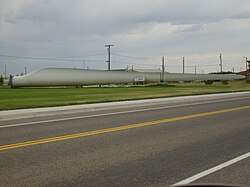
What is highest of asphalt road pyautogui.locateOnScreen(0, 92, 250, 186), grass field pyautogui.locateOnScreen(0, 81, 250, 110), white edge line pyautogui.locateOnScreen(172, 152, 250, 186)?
grass field pyautogui.locateOnScreen(0, 81, 250, 110)

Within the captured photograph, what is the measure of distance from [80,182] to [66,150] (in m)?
2.40

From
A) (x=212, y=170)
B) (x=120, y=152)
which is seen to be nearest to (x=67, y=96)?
(x=120, y=152)

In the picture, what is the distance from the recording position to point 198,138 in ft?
30.2

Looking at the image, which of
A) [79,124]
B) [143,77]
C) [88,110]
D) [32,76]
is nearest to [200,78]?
[143,77]

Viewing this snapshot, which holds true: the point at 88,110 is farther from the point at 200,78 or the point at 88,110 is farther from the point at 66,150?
the point at 200,78

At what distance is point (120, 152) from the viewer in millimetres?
7535

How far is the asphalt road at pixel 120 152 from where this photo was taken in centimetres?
567

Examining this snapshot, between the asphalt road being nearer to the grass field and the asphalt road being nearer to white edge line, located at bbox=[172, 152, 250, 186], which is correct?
white edge line, located at bbox=[172, 152, 250, 186]

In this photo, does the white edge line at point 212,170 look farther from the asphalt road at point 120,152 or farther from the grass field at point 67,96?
the grass field at point 67,96

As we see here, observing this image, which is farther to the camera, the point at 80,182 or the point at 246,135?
the point at 246,135

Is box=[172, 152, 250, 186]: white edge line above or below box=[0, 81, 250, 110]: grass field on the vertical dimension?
below

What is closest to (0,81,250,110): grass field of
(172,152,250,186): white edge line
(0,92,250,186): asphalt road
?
(0,92,250,186): asphalt road

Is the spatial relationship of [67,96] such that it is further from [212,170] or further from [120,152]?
[212,170]

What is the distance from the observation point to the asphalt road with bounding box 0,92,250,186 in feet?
18.6
